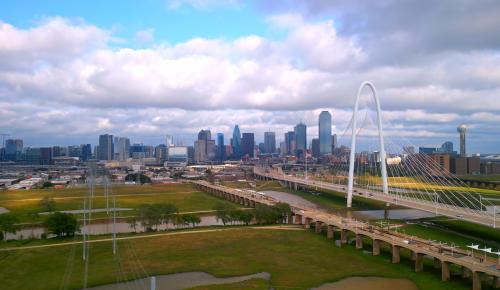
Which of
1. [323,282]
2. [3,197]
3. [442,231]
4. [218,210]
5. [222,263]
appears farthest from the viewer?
[3,197]

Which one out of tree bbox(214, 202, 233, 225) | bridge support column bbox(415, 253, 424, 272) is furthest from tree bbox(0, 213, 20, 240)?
bridge support column bbox(415, 253, 424, 272)

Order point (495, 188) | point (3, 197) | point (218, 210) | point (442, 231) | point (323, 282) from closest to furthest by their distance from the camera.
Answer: point (323, 282) → point (442, 231) → point (218, 210) → point (3, 197) → point (495, 188)

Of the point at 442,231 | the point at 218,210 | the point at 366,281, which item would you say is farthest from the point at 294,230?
the point at 366,281

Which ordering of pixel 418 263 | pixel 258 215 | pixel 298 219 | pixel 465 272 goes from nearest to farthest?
pixel 465 272 → pixel 418 263 → pixel 258 215 → pixel 298 219

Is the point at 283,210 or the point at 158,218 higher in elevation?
the point at 283,210

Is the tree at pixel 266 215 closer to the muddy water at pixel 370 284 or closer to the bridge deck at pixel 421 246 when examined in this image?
the bridge deck at pixel 421 246

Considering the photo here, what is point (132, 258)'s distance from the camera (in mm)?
31078

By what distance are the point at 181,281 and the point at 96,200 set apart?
4388 cm

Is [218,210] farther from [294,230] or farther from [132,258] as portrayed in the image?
[132,258]

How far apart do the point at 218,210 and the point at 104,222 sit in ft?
41.9

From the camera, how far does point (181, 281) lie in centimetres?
2594

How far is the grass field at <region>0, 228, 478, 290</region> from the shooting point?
25.9 m

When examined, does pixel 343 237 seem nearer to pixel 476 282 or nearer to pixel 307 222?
pixel 307 222

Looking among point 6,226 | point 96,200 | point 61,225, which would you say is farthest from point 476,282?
point 96,200
